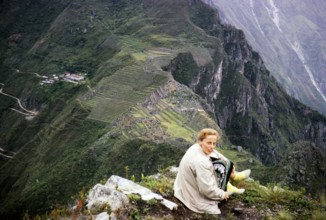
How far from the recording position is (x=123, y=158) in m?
58.2

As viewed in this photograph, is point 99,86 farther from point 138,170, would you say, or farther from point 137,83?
point 138,170

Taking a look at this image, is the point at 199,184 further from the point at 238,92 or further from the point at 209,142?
the point at 238,92

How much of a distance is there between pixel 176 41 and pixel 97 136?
236 ft

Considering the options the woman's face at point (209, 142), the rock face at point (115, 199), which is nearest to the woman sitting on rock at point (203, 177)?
the woman's face at point (209, 142)

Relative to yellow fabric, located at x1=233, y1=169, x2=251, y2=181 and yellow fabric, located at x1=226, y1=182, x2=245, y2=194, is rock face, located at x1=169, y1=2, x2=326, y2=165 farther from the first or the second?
yellow fabric, located at x1=226, y1=182, x2=245, y2=194

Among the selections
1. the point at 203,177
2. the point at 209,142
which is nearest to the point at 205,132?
the point at 209,142

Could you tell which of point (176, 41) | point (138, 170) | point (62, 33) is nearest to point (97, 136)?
point (138, 170)

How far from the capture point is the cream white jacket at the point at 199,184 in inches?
404

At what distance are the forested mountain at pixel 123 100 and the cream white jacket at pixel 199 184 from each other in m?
40.1

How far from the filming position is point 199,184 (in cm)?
1030

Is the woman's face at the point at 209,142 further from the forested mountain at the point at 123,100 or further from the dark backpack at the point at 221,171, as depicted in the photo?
the forested mountain at the point at 123,100

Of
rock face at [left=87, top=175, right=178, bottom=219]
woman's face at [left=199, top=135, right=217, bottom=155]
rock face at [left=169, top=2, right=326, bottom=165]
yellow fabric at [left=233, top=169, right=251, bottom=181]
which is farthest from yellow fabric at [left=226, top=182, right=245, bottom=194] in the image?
rock face at [left=169, top=2, right=326, bottom=165]

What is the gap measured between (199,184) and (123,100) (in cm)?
7805

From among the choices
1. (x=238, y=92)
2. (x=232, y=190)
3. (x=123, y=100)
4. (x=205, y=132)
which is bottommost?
(x=238, y=92)
